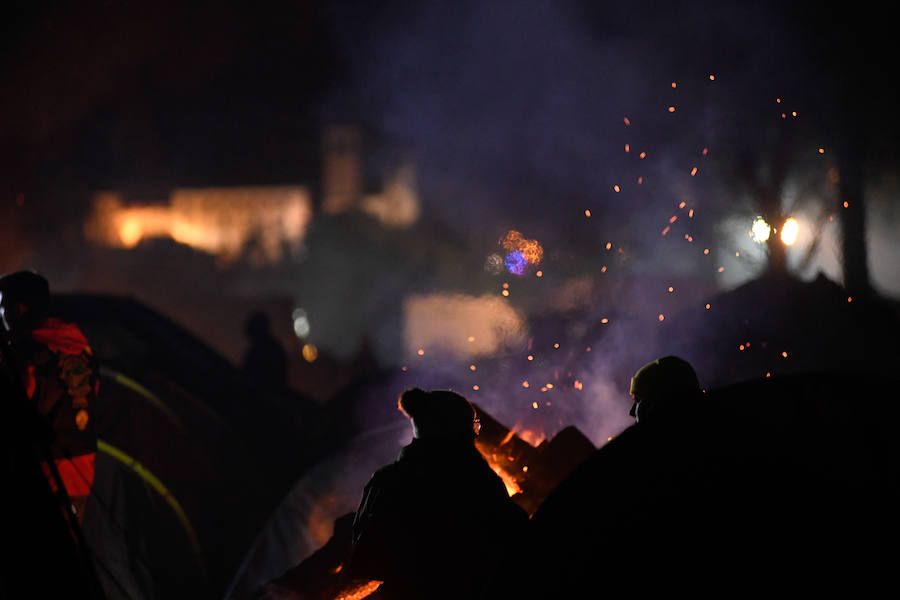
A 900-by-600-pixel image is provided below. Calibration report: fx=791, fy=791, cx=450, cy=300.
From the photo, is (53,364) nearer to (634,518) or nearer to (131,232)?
(634,518)

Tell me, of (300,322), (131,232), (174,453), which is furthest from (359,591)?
(131,232)

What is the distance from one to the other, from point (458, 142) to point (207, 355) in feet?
36.9

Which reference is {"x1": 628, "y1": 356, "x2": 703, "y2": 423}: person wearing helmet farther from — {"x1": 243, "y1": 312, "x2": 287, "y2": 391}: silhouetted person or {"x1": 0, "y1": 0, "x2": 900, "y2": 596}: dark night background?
{"x1": 243, "y1": 312, "x2": 287, "y2": 391}: silhouetted person

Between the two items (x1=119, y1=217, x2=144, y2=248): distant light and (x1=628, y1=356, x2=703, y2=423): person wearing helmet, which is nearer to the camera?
(x1=628, y1=356, x2=703, y2=423): person wearing helmet

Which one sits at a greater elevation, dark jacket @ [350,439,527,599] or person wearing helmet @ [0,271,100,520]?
person wearing helmet @ [0,271,100,520]

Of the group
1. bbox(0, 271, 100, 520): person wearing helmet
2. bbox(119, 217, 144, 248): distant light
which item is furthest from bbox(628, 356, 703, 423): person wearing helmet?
bbox(119, 217, 144, 248): distant light

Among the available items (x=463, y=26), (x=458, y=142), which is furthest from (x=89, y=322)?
(x=458, y=142)

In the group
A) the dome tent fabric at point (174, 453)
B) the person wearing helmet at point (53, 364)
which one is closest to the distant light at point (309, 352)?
the dome tent fabric at point (174, 453)

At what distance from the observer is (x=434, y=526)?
2.90 meters

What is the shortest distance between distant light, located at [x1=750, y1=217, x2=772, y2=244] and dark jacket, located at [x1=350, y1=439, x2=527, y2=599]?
7477mm

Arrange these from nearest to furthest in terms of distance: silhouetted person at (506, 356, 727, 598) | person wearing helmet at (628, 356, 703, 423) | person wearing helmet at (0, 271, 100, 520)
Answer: silhouetted person at (506, 356, 727, 598)
person wearing helmet at (628, 356, 703, 423)
person wearing helmet at (0, 271, 100, 520)

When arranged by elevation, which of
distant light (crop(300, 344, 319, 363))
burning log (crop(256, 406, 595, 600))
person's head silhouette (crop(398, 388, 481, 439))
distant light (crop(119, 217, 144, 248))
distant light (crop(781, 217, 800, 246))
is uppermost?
distant light (crop(119, 217, 144, 248))

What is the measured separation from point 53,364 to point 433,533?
7.75 feet

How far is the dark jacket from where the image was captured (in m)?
2.89
